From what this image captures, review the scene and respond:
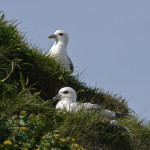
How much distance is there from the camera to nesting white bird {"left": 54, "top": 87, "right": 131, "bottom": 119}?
21.3ft

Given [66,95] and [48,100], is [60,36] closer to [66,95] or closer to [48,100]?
[66,95]

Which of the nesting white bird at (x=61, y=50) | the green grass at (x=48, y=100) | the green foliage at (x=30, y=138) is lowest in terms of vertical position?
the green foliage at (x=30, y=138)

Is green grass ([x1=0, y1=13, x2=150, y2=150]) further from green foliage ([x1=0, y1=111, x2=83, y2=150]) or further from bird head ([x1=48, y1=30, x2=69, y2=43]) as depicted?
bird head ([x1=48, y1=30, x2=69, y2=43])

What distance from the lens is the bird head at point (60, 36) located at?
948 cm

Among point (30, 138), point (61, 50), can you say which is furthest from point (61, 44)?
point (30, 138)

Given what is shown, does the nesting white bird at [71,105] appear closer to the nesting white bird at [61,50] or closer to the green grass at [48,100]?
the green grass at [48,100]

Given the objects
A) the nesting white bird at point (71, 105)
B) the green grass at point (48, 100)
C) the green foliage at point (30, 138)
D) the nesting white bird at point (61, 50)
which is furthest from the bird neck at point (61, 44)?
the green foliage at point (30, 138)

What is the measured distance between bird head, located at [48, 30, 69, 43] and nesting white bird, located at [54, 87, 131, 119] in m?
2.32

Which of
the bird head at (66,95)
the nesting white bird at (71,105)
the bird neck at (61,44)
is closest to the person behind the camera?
the nesting white bird at (71,105)

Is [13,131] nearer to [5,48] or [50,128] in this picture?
[50,128]

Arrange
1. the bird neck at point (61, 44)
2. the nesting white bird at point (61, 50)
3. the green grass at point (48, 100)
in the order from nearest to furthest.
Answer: the green grass at point (48, 100) < the nesting white bird at point (61, 50) < the bird neck at point (61, 44)

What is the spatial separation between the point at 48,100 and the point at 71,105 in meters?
0.46

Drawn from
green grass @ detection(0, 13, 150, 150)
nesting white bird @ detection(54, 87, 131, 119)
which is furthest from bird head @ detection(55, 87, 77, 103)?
green grass @ detection(0, 13, 150, 150)

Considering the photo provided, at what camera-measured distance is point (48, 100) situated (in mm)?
6500
